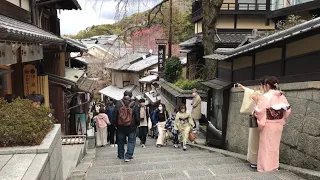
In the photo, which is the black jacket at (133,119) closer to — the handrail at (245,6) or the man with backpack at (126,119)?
the man with backpack at (126,119)

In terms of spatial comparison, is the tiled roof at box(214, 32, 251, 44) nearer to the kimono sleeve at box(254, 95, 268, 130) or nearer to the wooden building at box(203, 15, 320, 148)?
the wooden building at box(203, 15, 320, 148)

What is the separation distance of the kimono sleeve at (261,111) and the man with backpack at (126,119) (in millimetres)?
3288

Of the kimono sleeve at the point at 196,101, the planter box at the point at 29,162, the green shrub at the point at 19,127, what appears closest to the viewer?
the planter box at the point at 29,162

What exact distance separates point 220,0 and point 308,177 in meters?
10.9

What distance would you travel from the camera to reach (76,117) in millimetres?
19641

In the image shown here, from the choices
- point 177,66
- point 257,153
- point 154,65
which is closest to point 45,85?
point 257,153

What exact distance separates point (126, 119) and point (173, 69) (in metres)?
15.7

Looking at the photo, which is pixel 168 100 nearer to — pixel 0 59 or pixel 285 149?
pixel 285 149

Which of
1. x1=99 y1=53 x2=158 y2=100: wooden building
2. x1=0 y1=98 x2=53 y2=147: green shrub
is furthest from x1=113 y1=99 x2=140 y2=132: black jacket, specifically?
x1=99 y1=53 x2=158 y2=100: wooden building

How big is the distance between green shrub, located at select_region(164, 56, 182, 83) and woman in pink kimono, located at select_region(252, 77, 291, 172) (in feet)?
56.6

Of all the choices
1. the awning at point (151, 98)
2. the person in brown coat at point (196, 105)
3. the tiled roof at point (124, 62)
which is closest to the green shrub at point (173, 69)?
the awning at point (151, 98)

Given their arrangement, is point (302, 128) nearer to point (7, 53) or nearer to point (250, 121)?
point (250, 121)

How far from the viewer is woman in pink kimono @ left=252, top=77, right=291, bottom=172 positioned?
5.69 m

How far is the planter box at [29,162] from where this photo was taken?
3.57 meters
